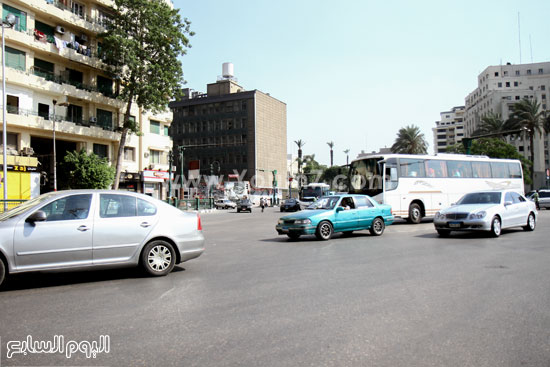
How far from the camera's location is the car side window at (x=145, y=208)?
7367 mm

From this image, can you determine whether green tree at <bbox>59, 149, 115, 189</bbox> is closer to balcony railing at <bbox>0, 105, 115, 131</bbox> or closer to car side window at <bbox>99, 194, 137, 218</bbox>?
balcony railing at <bbox>0, 105, 115, 131</bbox>

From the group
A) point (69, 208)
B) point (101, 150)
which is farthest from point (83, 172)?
point (69, 208)

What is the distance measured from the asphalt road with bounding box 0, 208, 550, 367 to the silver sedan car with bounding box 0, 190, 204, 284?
1.36 feet

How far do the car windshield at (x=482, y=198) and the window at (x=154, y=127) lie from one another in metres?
32.9

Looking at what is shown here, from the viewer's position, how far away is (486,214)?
13031mm

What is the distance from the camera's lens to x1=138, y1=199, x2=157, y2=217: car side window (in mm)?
7367

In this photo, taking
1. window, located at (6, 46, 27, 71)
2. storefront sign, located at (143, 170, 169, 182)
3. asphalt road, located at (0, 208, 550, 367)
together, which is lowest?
asphalt road, located at (0, 208, 550, 367)

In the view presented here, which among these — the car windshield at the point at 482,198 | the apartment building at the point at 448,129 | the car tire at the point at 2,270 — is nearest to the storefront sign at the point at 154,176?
the car windshield at the point at 482,198

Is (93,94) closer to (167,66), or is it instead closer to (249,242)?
(167,66)

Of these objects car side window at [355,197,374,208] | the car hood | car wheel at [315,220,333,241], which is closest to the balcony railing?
car wheel at [315,220,333,241]

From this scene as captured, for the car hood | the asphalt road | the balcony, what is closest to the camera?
the asphalt road

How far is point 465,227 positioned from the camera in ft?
43.2

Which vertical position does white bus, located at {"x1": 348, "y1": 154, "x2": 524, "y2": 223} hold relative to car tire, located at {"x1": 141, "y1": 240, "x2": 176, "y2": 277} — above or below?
above

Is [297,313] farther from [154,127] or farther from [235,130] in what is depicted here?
[235,130]
